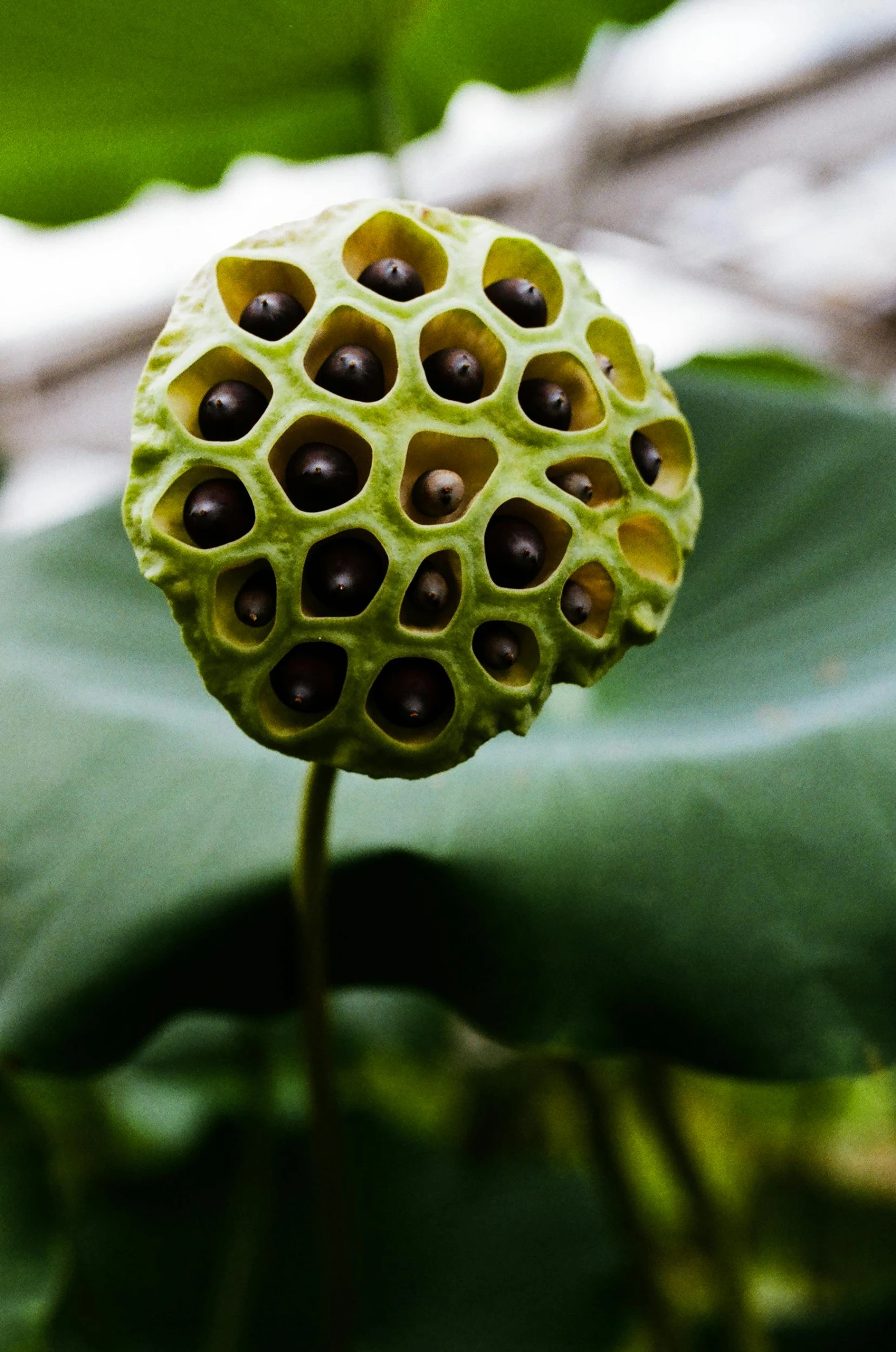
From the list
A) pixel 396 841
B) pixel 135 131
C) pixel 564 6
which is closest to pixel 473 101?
pixel 564 6

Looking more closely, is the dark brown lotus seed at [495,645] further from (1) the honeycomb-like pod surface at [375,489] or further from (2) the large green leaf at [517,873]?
(2) the large green leaf at [517,873]

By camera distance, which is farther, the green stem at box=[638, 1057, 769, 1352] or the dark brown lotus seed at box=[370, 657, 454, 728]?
the green stem at box=[638, 1057, 769, 1352]

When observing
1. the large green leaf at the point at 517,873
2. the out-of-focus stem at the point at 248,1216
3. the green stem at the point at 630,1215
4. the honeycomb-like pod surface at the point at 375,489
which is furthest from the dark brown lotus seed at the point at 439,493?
the out-of-focus stem at the point at 248,1216

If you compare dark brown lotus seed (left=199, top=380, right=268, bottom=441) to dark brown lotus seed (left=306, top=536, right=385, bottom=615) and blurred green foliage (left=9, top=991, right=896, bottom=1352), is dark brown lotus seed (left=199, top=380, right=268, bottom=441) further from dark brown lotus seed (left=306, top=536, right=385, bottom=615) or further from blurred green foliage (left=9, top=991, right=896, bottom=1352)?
blurred green foliage (left=9, top=991, right=896, bottom=1352)

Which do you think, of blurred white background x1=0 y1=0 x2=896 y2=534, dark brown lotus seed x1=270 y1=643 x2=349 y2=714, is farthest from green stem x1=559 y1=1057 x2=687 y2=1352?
blurred white background x1=0 y1=0 x2=896 y2=534

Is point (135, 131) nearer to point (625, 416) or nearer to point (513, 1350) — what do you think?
point (625, 416)

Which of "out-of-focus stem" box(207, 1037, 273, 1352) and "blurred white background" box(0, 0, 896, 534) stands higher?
"blurred white background" box(0, 0, 896, 534)

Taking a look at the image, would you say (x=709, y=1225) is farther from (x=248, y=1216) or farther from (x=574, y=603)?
(x=574, y=603)
